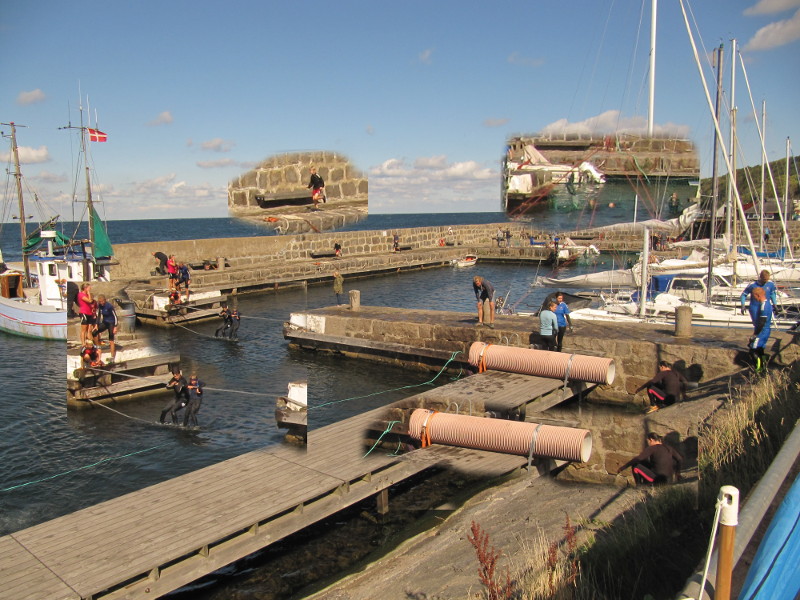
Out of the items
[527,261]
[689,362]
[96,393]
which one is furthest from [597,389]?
[527,261]

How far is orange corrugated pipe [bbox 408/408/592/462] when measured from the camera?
33.7ft

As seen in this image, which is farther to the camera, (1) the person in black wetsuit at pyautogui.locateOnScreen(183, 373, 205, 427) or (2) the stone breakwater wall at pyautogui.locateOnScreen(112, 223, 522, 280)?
(2) the stone breakwater wall at pyautogui.locateOnScreen(112, 223, 522, 280)

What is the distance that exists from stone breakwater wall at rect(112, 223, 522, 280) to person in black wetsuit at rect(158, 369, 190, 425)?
1701 centimetres

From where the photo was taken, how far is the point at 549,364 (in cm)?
1417

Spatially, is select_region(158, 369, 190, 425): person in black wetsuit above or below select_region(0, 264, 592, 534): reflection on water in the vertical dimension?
above

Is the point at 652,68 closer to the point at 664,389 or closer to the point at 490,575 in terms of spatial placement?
the point at 664,389

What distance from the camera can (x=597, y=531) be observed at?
717 cm

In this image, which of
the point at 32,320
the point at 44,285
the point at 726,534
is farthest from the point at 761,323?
the point at 44,285

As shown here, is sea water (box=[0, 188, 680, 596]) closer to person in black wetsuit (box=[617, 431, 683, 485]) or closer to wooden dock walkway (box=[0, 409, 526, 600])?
wooden dock walkway (box=[0, 409, 526, 600])

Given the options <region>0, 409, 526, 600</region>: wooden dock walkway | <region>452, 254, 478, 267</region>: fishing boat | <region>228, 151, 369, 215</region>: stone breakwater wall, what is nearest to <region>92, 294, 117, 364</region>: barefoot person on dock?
<region>0, 409, 526, 600</region>: wooden dock walkway

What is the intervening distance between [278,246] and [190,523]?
108ft

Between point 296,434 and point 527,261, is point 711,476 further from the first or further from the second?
point 527,261

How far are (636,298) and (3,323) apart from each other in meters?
19.1

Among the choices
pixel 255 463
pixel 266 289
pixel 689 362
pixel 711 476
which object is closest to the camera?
pixel 711 476
